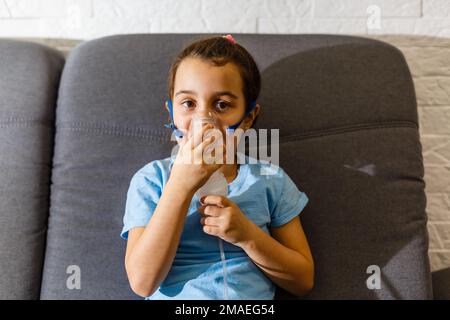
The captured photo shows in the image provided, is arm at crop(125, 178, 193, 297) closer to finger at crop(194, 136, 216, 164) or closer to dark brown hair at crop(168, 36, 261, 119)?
finger at crop(194, 136, 216, 164)

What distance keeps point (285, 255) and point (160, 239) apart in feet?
0.94

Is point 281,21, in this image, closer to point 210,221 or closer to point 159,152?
point 159,152

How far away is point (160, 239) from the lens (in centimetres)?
87

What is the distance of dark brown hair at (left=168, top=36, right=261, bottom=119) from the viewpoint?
0.98m

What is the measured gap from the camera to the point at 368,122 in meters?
1.17

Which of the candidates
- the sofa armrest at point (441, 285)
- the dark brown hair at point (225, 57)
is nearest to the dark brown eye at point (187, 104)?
the dark brown hair at point (225, 57)

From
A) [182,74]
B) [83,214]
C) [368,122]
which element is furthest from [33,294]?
[368,122]

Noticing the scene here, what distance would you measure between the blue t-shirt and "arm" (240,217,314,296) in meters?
0.03

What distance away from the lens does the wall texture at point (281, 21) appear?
1.42m

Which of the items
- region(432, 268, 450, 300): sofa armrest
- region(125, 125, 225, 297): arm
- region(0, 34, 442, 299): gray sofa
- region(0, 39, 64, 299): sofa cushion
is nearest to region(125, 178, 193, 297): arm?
region(125, 125, 225, 297): arm

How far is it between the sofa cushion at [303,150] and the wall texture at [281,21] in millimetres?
200

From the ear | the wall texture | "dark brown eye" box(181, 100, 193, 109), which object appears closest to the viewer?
"dark brown eye" box(181, 100, 193, 109)

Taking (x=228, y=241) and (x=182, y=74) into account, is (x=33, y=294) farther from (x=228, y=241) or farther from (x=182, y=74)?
(x=182, y=74)
